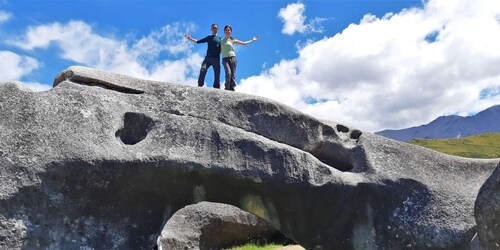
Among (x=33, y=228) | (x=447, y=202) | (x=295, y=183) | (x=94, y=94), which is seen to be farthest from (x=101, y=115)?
(x=447, y=202)

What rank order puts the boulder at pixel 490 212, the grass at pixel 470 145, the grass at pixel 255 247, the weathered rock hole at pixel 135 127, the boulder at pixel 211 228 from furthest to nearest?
the grass at pixel 470 145 < the grass at pixel 255 247 < the boulder at pixel 211 228 < the weathered rock hole at pixel 135 127 < the boulder at pixel 490 212

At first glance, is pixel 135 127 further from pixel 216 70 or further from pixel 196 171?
pixel 216 70

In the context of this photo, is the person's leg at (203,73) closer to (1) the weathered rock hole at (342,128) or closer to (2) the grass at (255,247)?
(1) the weathered rock hole at (342,128)

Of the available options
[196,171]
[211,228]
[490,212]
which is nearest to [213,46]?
[196,171]

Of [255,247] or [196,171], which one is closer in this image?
[196,171]

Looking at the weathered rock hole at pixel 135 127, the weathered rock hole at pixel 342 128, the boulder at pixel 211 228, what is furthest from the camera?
the boulder at pixel 211 228

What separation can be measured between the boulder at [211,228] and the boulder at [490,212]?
10970 millimetres

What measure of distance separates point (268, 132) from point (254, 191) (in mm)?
1314

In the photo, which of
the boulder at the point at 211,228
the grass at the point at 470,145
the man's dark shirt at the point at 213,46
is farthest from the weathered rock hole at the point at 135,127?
the grass at the point at 470,145

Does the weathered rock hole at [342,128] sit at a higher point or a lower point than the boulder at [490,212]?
higher

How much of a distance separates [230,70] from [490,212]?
8809 mm

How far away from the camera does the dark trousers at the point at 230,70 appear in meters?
14.9

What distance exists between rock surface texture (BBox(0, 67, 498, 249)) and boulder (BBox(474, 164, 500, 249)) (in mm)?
3576

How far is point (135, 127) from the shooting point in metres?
10.8
